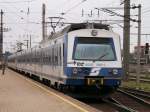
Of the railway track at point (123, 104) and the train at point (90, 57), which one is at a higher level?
the train at point (90, 57)

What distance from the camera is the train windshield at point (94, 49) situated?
22.0 metres

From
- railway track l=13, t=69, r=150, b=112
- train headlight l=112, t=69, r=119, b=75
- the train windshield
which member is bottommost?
railway track l=13, t=69, r=150, b=112

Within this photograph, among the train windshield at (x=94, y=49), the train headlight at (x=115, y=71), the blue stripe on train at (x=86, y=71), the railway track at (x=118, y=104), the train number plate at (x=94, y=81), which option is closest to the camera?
the railway track at (x=118, y=104)

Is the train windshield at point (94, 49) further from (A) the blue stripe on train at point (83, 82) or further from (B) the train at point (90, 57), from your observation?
(A) the blue stripe on train at point (83, 82)

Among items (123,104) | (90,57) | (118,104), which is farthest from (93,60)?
(123,104)

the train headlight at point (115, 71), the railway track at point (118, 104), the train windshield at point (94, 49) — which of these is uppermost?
the train windshield at point (94, 49)

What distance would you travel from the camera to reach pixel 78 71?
21516 millimetres

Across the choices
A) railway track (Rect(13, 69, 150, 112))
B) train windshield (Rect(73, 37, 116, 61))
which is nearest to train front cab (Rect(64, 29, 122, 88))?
train windshield (Rect(73, 37, 116, 61))

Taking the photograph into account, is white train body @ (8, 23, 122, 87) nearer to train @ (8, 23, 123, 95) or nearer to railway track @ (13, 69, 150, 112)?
train @ (8, 23, 123, 95)

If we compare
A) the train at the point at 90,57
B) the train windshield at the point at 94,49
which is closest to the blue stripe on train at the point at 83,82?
the train at the point at 90,57

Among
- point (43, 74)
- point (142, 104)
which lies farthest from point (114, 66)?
point (43, 74)

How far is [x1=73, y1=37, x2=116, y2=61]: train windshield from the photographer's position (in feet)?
72.3

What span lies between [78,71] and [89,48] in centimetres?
125

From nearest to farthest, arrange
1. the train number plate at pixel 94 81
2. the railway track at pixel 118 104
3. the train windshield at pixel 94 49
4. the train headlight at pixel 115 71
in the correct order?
the railway track at pixel 118 104 < the train number plate at pixel 94 81 < the train headlight at pixel 115 71 < the train windshield at pixel 94 49
